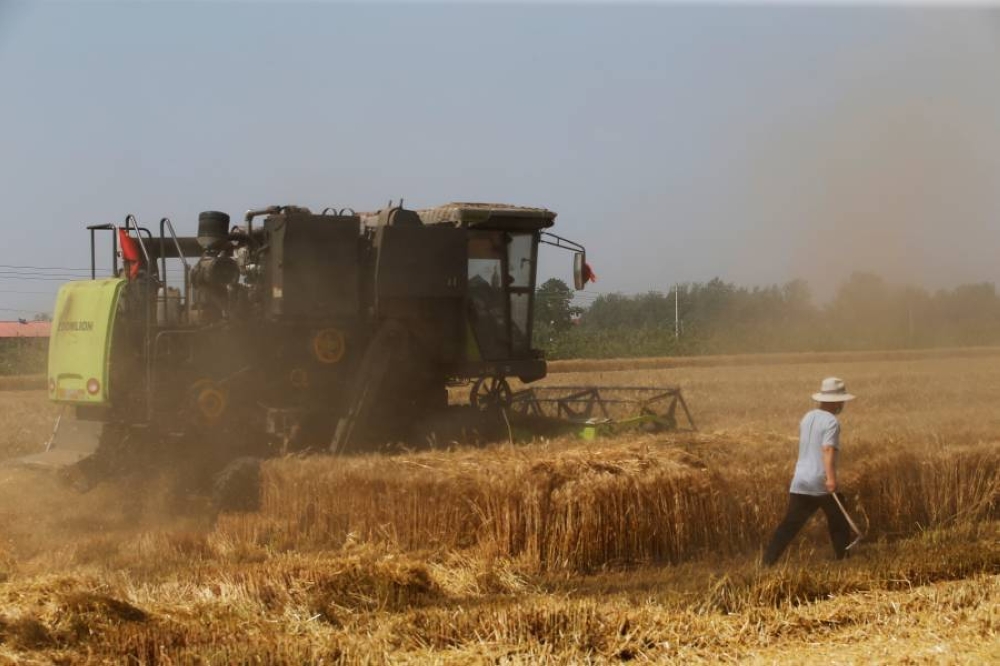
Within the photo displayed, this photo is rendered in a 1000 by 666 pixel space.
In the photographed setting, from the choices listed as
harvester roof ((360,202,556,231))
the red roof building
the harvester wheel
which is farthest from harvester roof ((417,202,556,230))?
the red roof building

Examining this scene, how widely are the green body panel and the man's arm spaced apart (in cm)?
655

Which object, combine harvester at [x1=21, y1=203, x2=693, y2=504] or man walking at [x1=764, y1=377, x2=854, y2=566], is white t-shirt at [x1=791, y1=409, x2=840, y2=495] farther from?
combine harvester at [x1=21, y1=203, x2=693, y2=504]

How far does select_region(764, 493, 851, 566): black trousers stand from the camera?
7.74m

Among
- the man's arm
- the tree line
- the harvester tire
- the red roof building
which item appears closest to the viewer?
the man's arm

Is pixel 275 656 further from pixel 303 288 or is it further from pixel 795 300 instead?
pixel 795 300

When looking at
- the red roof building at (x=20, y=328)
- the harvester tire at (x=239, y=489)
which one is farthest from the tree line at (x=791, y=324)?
the red roof building at (x=20, y=328)

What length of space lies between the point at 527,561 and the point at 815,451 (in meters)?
2.23

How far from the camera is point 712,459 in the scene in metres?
8.83

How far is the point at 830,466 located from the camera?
7645 millimetres

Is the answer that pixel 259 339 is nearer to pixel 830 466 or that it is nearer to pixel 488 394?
pixel 488 394

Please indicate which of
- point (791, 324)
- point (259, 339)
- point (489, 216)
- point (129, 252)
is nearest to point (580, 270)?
point (489, 216)

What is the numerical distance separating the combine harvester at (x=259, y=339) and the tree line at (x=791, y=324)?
2085mm

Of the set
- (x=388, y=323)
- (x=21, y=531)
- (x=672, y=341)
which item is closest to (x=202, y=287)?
(x=388, y=323)

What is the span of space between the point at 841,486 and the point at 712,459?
3.62ft
